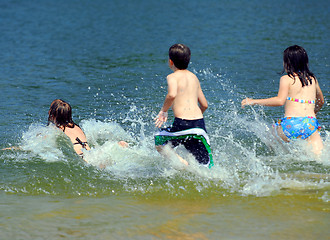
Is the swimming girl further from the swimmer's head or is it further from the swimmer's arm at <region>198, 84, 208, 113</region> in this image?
Answer: the swimmer's arm at <region>198, 84, 208, 113</region>

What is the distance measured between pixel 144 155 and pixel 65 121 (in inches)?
47.9

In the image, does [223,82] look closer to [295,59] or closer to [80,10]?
[295,59]

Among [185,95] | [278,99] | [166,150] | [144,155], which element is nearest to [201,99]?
[185,95]

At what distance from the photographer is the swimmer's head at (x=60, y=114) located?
6.89 m

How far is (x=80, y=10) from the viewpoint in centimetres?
3506

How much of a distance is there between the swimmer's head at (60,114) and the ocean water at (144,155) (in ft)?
0.47

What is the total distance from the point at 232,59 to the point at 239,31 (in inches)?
270

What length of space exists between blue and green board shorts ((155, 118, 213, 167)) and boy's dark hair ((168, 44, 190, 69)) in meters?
0.66

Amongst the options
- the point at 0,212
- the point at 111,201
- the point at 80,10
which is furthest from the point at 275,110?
the point at 80,10

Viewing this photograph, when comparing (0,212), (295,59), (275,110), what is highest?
(295,59)

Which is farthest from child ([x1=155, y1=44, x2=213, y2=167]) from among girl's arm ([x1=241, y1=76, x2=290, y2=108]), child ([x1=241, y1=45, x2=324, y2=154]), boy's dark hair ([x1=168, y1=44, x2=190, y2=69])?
child ([x1=241, y1=45, x2=324, y2=154])

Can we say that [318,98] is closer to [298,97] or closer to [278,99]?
[298,97]

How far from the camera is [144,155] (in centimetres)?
713

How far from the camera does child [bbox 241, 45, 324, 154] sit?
6.37 m
